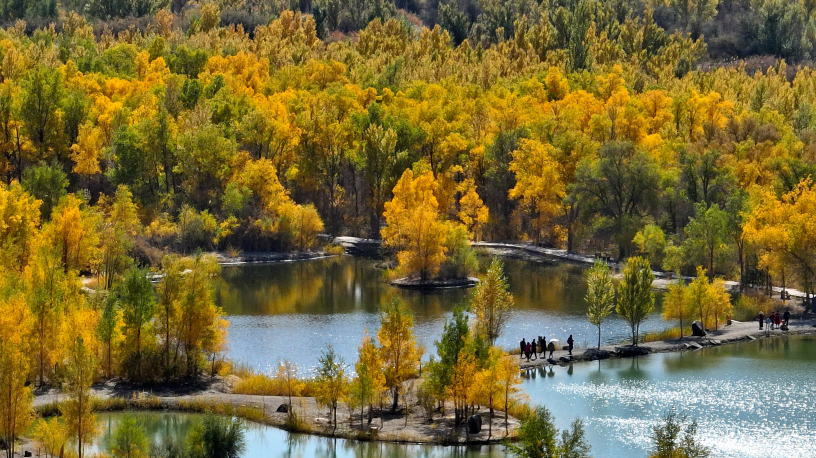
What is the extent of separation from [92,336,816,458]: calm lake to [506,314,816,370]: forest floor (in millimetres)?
631

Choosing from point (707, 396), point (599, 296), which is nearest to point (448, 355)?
point (707, 396)

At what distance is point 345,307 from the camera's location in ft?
230

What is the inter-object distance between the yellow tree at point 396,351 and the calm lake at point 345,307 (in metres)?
7.99

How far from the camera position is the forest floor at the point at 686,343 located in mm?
55719

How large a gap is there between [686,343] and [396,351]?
59.0 ft

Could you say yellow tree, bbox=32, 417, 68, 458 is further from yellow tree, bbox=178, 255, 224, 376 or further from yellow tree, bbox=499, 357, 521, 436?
yellow tree, bbox=499, 357, 521, 436

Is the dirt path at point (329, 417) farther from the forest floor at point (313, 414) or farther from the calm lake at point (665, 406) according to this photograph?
the calm lake at point (665, 406)

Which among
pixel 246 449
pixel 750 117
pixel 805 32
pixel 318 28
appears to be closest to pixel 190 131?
pixel 750 117

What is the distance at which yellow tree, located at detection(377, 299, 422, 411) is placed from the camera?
46.3m

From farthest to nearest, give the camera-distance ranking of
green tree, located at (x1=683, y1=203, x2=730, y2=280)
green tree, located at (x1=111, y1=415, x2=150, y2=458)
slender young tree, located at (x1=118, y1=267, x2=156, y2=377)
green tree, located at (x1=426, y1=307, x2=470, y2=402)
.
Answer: green tree, located at (x1=683, y1=203, x2=730, y2=280), slender young tree, located at (x1=118, y1=267, x2=156, y2=377), green tree, located at (x1=426, y1=307, x2=470, y2=402), green tree, located at (x1=111, y1=415, x2=150, y2=458)

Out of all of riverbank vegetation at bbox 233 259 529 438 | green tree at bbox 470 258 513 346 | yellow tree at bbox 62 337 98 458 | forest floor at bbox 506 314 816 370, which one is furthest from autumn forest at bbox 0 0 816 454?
green tree at bbox 470 258 513 346

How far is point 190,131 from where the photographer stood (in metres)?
94.8

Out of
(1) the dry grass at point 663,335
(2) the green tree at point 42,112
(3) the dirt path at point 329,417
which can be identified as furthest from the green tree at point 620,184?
(3) the dirt path at point 329,417

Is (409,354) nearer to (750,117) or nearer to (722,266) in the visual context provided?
(722,266)
